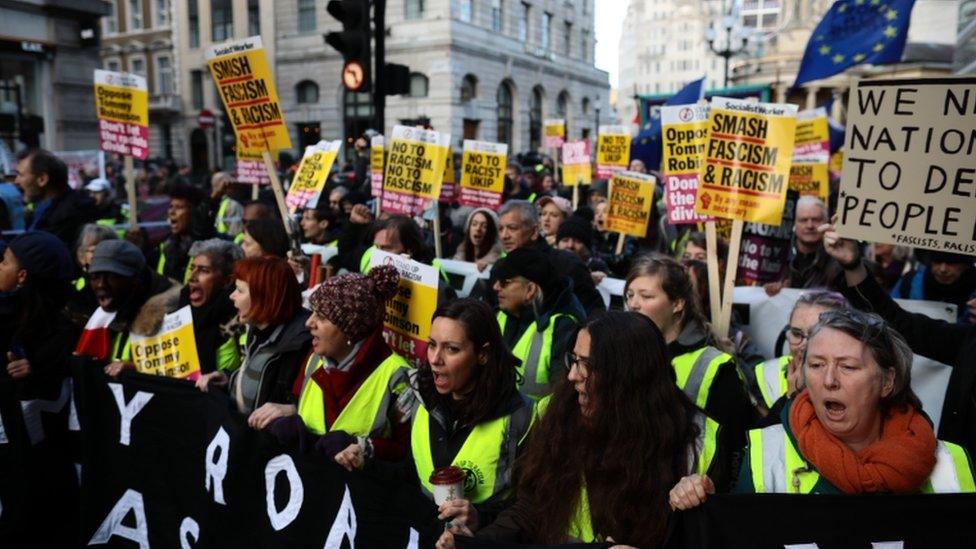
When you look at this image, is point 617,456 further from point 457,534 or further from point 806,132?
point 806,132

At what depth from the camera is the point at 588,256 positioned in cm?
659

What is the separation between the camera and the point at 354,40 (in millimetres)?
7719

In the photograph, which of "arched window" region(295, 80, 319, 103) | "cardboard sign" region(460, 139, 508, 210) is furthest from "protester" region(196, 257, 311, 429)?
"arched window" region(295, 80, 319, 103)

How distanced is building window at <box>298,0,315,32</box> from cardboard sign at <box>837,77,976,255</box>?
1545 inches

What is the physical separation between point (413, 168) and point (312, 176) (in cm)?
90

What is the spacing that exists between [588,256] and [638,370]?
4114mm

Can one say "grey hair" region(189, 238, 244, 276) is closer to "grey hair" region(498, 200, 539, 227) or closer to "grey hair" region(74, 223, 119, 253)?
"grey hair" region(74, 223, 119, 253)

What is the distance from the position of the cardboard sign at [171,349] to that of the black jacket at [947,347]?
10.5 ft

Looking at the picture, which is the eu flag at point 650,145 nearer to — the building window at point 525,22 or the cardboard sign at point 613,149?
the cardboard sign at point 613,149

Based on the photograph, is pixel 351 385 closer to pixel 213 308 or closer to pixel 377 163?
pixel 213 308

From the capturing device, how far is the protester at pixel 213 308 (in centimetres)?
423

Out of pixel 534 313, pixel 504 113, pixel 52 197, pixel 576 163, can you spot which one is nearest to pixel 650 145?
pixel 576 163

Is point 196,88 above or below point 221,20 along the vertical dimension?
below

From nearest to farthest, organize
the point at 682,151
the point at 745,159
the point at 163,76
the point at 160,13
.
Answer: the point at 745,159
the point at 682,151
the point at 160,13
the point at 163,76
